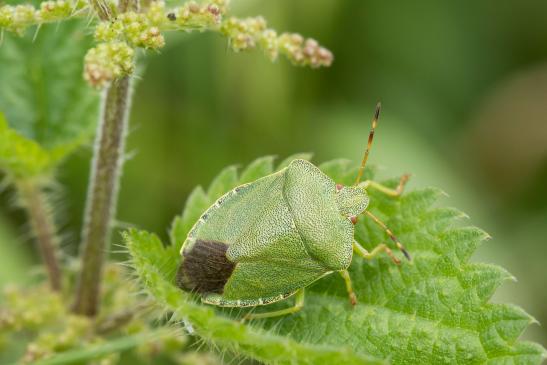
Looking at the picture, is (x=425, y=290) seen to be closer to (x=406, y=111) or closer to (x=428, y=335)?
(x=428, y=335)

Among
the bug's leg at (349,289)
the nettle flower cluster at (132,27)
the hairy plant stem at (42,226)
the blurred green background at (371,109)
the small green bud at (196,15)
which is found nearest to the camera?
the nettle flower cluster at (132,27)

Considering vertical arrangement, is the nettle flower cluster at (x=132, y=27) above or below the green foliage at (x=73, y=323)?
above

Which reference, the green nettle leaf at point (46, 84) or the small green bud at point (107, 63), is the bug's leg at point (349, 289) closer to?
the small green bud at point (107, 63)

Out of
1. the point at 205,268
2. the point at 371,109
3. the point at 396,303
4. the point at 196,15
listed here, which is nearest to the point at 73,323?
the point at 205,268

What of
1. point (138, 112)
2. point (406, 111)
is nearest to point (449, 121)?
point (406, 111)

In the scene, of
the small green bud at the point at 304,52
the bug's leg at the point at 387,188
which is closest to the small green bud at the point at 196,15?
the small green bud at the point at 304,52

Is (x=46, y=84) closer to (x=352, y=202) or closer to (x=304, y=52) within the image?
(x=304, y=52)

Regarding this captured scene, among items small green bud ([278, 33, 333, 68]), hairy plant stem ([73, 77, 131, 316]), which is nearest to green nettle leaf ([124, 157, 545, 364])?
hairy plant stem ([73, 77, 131, 316])

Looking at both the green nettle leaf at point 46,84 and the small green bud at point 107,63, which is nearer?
the small green bud at point 107,63
